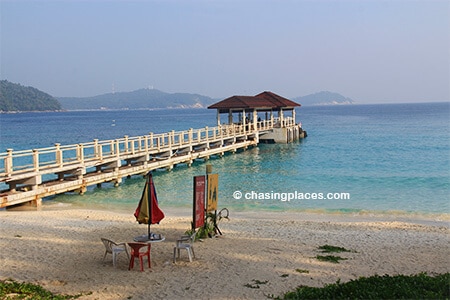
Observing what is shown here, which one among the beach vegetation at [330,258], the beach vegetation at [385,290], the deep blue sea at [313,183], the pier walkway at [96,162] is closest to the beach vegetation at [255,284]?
the beach vegetation at [385,290]

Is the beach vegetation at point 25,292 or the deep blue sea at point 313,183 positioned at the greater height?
the beach vegetation at point 25,292

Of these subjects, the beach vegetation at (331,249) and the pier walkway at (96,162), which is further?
the pier walkway at (96,162)

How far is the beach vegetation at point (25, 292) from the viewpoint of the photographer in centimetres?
797

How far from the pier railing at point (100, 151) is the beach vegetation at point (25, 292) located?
9.43 m

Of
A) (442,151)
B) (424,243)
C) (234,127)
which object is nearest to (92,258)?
(424,243)

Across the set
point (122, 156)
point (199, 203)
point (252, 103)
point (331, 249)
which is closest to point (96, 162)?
point (122, 156)

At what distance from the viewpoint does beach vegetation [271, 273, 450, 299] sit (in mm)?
7328

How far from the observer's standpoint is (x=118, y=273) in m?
9.66

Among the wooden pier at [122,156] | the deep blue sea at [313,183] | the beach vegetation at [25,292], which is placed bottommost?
the deep blue sea at [313,183]

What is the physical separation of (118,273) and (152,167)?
17.8m

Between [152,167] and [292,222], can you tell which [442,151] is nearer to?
[152,167]

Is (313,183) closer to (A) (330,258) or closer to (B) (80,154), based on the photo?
(B) (80,154)

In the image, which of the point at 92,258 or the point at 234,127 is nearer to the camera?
the point at 92,258

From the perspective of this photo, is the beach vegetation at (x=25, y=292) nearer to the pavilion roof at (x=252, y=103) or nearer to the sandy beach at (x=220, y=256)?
the sandy beach at (x=220, y=256)
